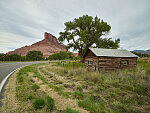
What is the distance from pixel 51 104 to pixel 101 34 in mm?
25373

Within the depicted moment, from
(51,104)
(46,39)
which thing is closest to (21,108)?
(51,104)

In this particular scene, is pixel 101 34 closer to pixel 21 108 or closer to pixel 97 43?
pixel 97 43

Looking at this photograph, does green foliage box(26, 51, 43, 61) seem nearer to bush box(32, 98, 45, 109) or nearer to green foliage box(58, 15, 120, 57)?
green foliage box(58, 15, 120, 57)

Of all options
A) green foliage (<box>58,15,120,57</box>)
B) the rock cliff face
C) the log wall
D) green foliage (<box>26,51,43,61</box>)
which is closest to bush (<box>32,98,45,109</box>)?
the log wall

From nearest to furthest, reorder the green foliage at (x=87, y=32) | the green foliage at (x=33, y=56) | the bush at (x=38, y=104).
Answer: the bush at (x=38, y=104) → the green foliage at (x=87, y=32) → the green foliage at (x=33, y=56)

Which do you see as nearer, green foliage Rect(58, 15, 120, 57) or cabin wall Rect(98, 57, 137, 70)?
cabin wall Rect(98, 57, 137, 70)

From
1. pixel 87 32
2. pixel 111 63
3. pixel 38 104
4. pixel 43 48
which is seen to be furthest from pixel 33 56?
pixel 43 48

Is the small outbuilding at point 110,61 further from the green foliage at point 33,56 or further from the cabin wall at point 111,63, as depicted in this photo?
the green foliage at point 33,56

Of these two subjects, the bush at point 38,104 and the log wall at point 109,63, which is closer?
the bush at point 38,104

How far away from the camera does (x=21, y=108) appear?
98.2 inches

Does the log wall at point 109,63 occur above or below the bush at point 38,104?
above

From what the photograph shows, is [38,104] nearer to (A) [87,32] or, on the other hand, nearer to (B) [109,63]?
(B) [109,63]

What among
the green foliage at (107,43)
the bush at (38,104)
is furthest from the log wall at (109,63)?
the green foliage at (107,43)

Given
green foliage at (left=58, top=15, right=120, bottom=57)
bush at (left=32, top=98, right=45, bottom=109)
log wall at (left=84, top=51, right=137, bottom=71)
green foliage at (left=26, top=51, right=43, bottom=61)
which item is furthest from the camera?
green foliage at (left=26, top=51, right=43, bottom=61)
